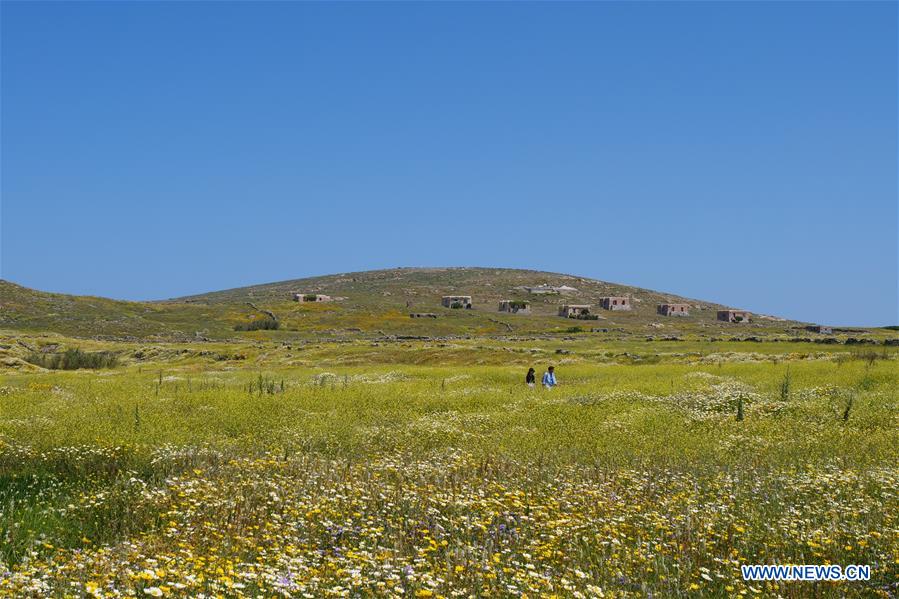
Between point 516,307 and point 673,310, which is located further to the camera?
point 673,310

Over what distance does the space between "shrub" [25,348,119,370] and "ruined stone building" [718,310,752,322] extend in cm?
14399

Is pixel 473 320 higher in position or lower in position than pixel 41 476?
higher

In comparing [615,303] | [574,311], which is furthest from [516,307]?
[615,303]

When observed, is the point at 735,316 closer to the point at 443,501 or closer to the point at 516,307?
the point at 516,307

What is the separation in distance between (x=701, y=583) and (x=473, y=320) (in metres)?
126

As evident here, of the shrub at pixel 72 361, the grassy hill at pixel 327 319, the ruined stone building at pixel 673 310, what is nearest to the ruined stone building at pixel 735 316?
the grassy hill at pixel 327 319

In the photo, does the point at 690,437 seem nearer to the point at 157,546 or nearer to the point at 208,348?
the point at 157,546

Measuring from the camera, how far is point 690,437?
51.9 ft

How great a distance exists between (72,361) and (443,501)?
51.3 m

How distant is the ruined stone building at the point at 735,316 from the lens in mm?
162250

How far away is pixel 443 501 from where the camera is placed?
891cm

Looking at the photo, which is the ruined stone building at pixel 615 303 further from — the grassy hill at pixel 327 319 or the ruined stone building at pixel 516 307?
the ruined stone building at pixel 516 307

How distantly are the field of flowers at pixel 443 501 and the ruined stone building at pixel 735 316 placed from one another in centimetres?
15335

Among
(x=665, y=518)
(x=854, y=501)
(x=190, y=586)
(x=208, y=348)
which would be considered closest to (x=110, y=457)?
(x=190, y=586)
